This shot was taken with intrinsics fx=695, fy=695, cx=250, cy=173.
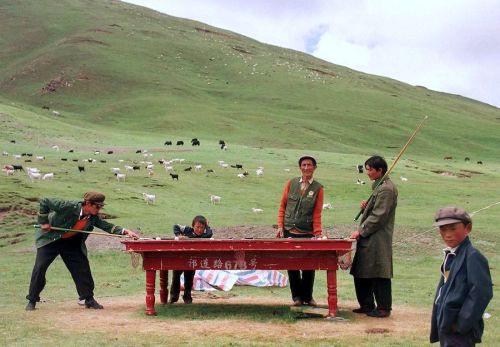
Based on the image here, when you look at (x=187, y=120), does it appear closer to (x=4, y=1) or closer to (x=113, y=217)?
(x=113, y=217)

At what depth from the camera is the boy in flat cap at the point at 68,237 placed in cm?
1155

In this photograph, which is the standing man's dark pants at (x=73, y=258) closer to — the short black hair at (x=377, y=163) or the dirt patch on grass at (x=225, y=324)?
the dirt patch on grass at (x=225, y=324)

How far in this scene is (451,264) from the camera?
6324 millimetres

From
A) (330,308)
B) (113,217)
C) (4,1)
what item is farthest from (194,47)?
(330,308)

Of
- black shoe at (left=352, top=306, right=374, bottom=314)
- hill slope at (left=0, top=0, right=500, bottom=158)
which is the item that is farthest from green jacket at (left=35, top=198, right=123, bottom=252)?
hill slope at (left=0, top=0, right=500, bottom=158)

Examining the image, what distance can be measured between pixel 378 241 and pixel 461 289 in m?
4.83

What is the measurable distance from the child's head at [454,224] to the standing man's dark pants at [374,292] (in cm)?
483

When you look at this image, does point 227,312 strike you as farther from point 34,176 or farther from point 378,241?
point 34,176

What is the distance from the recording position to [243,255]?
10883 millimetres

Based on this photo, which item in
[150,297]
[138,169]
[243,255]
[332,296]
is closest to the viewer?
[332,296]

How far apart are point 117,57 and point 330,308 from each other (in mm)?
106869

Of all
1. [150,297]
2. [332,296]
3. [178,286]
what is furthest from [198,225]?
[332,296]

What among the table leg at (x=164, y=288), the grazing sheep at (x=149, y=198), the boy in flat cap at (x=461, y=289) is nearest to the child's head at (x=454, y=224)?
the boy in flat cap at (x=461, y=289)

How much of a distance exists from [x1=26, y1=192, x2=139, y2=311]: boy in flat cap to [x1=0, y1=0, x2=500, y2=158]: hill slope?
55646mm
